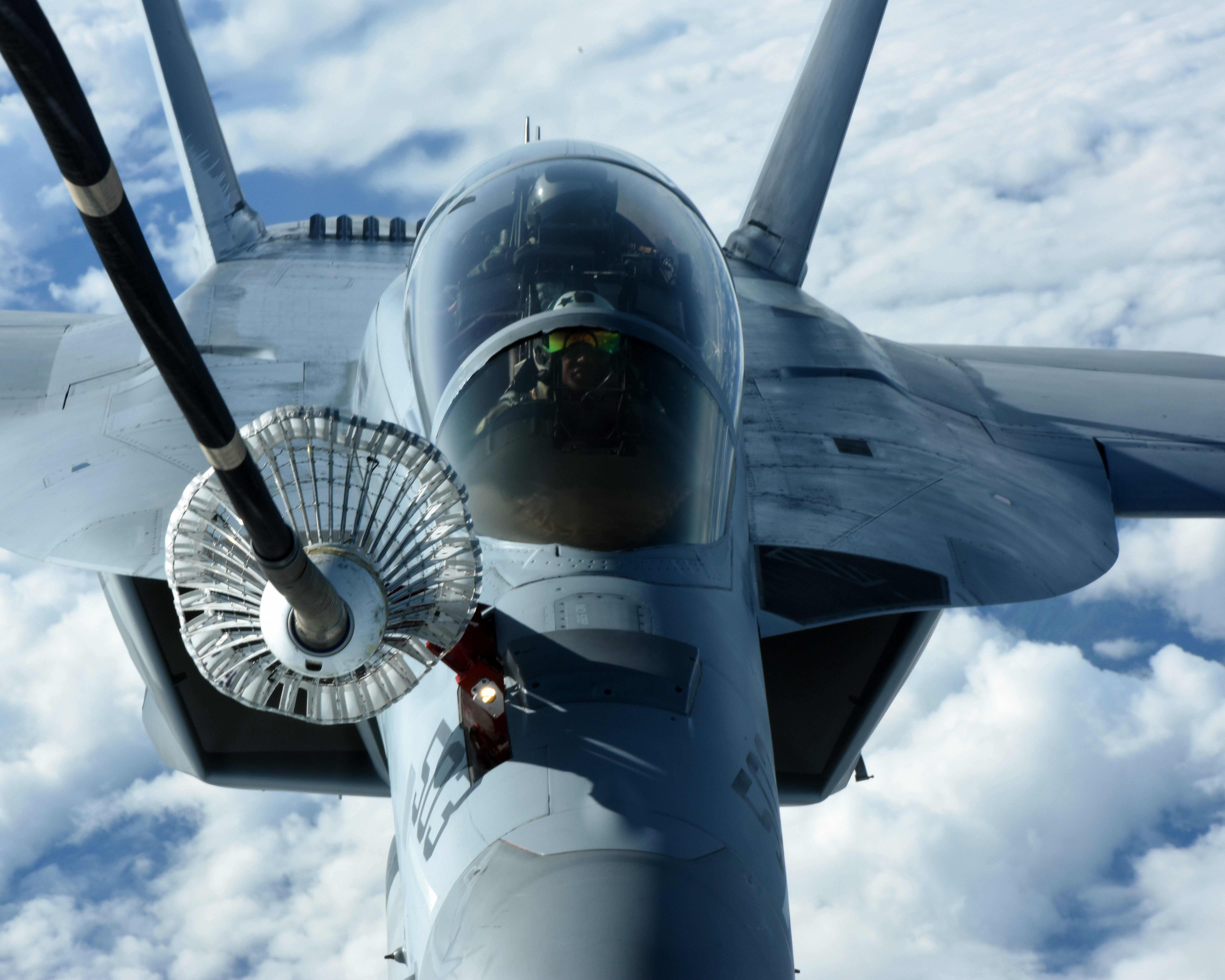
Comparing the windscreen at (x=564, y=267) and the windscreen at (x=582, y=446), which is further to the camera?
the windscreen at (x=564, y=267)

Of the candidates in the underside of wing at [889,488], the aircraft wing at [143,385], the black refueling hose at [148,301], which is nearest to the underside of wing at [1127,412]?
the underside of wing at [889,488]

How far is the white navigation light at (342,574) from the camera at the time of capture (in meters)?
3.23

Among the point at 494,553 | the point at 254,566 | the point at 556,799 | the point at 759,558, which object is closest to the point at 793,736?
the point at 759,558

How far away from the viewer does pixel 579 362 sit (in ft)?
15.0

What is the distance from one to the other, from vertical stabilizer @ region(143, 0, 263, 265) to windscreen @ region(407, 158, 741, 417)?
5.40 m

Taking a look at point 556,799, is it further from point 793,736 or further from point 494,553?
point 793,736

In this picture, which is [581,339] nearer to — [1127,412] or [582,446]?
[582,446]

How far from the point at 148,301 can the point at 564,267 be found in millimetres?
2785

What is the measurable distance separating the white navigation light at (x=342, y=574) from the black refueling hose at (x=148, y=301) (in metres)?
0.12

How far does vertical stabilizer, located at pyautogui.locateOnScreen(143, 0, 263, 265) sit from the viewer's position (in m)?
9.90

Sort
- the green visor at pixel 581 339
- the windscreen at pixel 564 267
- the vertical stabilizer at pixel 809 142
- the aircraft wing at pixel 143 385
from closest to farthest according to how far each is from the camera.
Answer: the green visor at pixel 581 339, the windscreen at pixel 564 267, the aircraft wing at pixel 143 385, the vertical stabilizer at pixel 809 142

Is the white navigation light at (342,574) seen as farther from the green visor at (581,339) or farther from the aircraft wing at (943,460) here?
the aircraft wing at (943,460)

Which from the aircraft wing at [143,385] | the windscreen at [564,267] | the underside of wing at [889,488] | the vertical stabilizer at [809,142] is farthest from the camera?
the vertical stabilizer at [809,142]

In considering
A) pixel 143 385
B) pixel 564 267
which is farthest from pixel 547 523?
pixel 143 385
